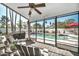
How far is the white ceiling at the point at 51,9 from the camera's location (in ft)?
9.59

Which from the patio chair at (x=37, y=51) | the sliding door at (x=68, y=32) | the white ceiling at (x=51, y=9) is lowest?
the patio chair at (x=37, y=51)

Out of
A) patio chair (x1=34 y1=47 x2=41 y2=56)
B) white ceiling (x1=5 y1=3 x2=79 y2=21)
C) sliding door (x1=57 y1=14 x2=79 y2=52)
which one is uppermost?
white ceiling (x1=5 y1=3 x2=79 y2=21)

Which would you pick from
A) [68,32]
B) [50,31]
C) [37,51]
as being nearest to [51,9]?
[50,31]

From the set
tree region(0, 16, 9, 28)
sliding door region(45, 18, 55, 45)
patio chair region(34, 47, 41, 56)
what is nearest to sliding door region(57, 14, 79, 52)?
sliding door region(45, 18, 55, 45)

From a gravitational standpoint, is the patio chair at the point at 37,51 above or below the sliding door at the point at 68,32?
below

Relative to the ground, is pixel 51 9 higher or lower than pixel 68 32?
higher

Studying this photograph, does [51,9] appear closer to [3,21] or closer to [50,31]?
[50,31]

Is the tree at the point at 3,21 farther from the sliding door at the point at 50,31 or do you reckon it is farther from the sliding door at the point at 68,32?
the sliding door at the point at 68,32

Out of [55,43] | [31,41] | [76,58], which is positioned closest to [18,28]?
[31,41]

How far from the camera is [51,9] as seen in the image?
2.96 meters

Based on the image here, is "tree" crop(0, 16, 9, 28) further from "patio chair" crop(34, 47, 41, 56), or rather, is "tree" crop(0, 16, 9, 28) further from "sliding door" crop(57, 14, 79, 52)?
"sliding door" crop(57, 14, 79, 52)

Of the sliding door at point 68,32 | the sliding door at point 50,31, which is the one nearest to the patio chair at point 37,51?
the sliding door at point 50,31

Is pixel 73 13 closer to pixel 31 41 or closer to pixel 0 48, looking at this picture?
pixel 31 41

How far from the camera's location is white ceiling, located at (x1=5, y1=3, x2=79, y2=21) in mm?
2922
